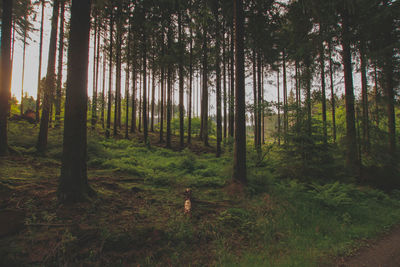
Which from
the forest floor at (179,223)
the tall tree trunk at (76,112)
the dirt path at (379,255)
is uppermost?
the tall tree trunk at (76,112)

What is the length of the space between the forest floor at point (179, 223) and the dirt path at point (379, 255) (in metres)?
0.13

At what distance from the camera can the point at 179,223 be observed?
4137 millimetres

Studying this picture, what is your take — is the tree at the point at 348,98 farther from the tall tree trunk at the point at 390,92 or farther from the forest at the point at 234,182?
the tall tree trunk at the point at 390,92

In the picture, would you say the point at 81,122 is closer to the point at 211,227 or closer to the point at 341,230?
the point at 211,227

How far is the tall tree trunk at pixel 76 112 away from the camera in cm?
439

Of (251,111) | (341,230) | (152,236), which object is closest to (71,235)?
(152,236)

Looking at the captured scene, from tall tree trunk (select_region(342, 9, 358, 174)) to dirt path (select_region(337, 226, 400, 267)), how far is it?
223 inches

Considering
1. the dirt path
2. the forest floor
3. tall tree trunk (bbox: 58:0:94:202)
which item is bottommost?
the dirt path

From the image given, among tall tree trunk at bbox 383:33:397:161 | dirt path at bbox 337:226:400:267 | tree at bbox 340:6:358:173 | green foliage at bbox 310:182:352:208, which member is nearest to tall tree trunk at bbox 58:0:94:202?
dirt path at bbox 337:226:400:267

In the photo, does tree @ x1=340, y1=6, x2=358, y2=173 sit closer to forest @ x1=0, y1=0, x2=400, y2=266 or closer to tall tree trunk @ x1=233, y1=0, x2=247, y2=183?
forest @ x1=0, y1=0, x2=400, y2=266

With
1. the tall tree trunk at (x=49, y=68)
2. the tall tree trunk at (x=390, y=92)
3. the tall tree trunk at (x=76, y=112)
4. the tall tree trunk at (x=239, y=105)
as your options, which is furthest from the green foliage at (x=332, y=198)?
the tall tree trunk at (x=49, y=68)

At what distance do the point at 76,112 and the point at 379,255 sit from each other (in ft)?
26.3

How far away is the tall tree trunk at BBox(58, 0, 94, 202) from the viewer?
439 cm

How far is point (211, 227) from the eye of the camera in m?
4.30
